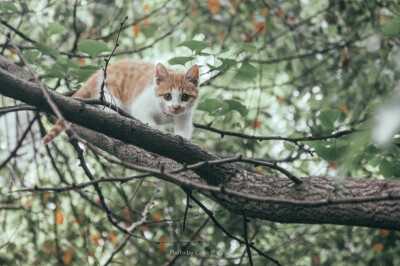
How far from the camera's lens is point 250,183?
2090 millimetres

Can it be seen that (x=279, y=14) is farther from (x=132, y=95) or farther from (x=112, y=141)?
(x=112, y=141)

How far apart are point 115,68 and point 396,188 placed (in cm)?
268

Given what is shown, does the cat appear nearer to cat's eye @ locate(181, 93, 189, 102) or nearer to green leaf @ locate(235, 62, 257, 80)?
cat's eye @ locate(181, 93, 189, 102)

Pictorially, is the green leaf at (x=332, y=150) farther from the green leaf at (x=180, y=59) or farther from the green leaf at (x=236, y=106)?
the green leaf at (x=180, y=59)

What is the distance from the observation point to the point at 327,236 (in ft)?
15.7

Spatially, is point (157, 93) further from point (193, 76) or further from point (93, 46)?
point (93, 46)

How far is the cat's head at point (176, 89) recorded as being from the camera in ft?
11.9

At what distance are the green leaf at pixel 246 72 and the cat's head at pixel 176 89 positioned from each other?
1.10 m

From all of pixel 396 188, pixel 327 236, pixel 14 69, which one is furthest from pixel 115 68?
pixel 327 236

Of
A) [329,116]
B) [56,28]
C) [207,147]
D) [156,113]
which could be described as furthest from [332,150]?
[207,147]

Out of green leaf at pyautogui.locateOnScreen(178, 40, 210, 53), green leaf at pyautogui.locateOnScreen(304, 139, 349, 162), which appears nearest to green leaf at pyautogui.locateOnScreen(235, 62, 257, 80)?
green leaf at pyautogui.locateOnScreen(178, 40, 210, 53)

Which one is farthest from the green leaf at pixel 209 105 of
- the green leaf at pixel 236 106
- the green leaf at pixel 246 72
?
the green leaf at pixel 246 72

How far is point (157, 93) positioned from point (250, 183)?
1858 mm

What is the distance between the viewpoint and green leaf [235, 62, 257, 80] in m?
2.50
